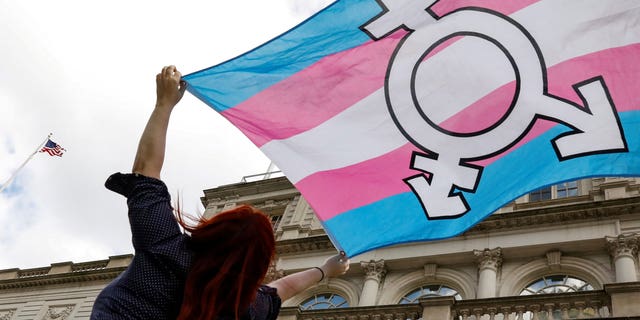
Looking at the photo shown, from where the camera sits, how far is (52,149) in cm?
3516

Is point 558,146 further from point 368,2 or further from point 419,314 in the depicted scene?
point 419,314

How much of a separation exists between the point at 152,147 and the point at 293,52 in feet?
13.7

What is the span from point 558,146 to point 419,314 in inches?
447

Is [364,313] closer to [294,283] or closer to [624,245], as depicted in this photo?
[624,245]

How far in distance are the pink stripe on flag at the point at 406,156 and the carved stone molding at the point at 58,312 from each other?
2439 cm

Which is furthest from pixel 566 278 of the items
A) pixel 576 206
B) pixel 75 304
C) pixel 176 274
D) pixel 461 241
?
pixel 75 304

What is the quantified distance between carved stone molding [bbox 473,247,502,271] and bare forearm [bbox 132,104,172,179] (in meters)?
17.6

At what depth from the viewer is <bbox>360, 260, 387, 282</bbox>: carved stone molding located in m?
21.0

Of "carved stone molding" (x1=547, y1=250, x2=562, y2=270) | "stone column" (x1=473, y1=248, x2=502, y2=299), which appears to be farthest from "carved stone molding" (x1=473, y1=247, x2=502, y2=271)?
"carved stone molding" (x1=547, y1=250, x2=562, y2=270)

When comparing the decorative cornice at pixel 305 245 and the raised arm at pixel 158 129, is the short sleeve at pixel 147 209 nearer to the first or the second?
the raised arm at pixel 158 129

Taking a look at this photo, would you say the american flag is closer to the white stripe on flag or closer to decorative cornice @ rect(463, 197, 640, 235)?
decorative cornice @ rect(463, 197, 640, 235)

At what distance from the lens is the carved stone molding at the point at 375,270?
2100 centimetres

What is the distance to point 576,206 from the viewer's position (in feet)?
62.5

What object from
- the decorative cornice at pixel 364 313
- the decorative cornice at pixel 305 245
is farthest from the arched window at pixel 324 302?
the decorative cornice at pixel 364 313
